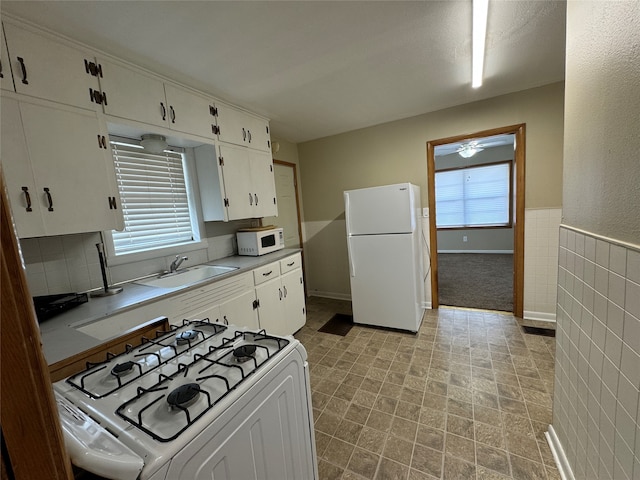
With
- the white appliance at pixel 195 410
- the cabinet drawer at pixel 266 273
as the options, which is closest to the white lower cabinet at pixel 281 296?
the cabinet drawer at pixel 266 273

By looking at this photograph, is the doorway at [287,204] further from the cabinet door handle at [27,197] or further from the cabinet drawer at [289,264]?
the cabinet door handle at [27,197]

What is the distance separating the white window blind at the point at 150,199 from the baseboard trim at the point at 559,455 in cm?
303

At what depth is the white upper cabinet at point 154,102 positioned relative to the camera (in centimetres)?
172

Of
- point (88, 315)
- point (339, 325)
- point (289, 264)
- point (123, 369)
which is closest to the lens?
point (123, 369)

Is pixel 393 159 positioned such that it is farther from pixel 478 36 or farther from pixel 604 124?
pixel 604 124

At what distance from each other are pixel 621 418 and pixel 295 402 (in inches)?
43.0

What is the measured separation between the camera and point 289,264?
2.91 meters

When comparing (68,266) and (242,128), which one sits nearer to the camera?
(68,266)

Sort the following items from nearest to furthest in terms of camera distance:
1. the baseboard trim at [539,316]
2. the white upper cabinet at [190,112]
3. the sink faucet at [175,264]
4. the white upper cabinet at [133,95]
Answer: the white upper cabinet at [133,95], the white upper cabinet at [190,112], the sink faucet at [175,264], the baseboard trim at [539,316]

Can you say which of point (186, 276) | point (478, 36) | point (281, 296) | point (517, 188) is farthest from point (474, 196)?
point (186, 276)

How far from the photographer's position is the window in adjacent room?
2125mm

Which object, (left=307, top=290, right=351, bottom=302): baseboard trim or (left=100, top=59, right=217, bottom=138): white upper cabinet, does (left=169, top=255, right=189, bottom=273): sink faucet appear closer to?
(left=100, top=59, right=217, bottom=138): white upper cabinet

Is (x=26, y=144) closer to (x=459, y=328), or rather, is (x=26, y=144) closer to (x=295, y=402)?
(x=295, y=402)

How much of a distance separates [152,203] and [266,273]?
1.19 m
